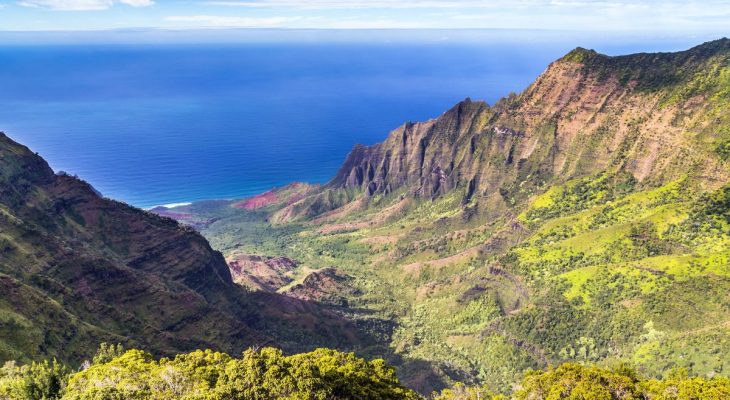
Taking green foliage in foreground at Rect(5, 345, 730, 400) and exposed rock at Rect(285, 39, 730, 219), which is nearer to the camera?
green foliage in foreground at Rect(5, 345, 730, 400)

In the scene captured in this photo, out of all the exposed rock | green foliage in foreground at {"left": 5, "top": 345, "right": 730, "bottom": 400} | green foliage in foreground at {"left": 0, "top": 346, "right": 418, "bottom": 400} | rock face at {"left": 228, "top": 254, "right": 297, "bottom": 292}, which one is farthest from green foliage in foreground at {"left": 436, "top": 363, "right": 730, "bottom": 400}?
rock face at {"left": 228, "top": 254, "right": 297, "bottom": 292}

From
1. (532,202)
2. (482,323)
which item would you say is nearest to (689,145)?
(532,202)

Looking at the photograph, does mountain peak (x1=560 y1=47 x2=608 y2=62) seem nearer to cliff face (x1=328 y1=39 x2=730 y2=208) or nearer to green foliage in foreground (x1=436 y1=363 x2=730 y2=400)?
cliff face (x1=328 y1=39 x2=730 y2=208)

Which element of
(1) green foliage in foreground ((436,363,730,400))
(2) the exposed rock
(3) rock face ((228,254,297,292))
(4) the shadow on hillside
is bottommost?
(4) the shadow on hillside

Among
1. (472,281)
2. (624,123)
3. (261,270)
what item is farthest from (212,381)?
(624,123)

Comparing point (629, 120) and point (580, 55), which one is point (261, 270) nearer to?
point (629, 120)

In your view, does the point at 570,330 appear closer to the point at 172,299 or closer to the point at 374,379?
the point at 374,379
